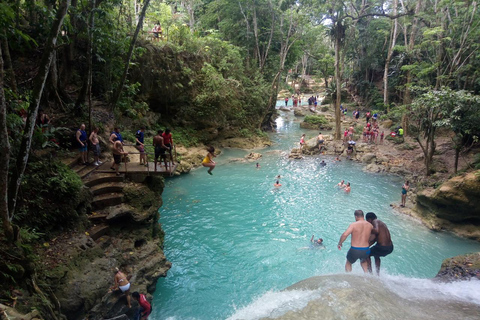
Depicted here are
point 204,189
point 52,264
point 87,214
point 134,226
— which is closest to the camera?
point 52,264

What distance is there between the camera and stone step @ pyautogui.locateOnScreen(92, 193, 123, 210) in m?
8.34

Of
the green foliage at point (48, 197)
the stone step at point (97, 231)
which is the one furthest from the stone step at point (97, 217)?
the green foliage at point (48, 197)

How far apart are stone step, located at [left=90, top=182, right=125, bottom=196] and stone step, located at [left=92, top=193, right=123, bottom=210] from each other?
5.7 inches

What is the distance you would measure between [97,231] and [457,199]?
43.1 feet

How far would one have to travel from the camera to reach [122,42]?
1173 centimetres

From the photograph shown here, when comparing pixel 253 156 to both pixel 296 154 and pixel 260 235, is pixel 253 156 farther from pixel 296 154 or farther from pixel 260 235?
pixel 260 235

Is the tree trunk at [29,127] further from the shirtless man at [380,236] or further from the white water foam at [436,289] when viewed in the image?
the white water foam at [436,289]

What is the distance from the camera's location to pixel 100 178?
29.3 feet

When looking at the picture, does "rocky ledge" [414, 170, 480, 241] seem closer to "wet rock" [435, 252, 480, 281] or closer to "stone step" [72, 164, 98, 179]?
"wet rock" [435, 252, 480, 281]

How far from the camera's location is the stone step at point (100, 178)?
873 cm

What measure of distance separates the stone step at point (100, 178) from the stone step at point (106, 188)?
11 centimetres

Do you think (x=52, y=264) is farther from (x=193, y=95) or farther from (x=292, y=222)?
(x=193, y=95)

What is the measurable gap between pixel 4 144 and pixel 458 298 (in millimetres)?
9803

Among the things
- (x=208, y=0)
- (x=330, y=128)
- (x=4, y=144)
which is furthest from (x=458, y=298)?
(x=208, y=0)
